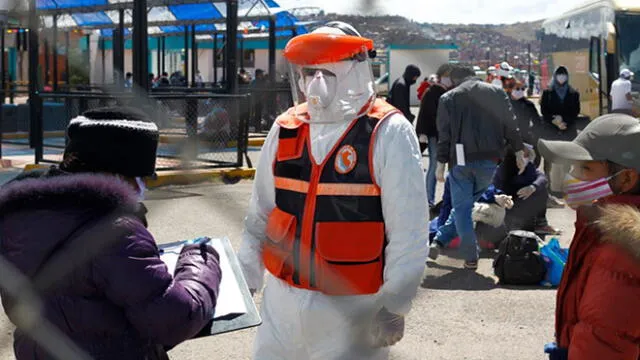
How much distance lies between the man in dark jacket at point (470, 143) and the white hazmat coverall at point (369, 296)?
369 cm

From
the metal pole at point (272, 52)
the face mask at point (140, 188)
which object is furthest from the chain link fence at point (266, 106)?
the face mask at point (140, 188)

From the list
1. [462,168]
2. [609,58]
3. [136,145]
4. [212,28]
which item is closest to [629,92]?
[609,58]

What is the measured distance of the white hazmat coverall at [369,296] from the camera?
105 inches

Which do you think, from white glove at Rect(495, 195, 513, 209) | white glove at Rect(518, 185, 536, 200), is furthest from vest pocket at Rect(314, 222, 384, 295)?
white glove at Rect(518, 185, 536, 200)

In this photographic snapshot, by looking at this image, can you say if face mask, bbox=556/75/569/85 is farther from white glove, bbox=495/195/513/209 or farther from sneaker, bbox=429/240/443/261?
sneaker, bbox=429/240/443/261

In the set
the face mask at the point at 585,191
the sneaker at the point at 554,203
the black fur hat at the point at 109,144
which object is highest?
the black fur hat at the point at 109,144

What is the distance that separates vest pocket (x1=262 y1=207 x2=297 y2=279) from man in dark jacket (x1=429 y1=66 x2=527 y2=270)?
3.70 metres

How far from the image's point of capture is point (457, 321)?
5309 mm

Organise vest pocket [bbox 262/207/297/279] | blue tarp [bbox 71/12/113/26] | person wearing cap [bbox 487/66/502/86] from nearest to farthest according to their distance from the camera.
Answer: person wearing cap [bbox 487/66/502/86]
vest pocket [bbox 262/207/297/279]
blue tarp [bbox 71/12/113/26]

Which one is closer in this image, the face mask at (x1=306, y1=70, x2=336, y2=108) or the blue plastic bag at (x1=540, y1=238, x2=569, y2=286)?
the face mask at (x1=306, y1=70, x2=336, y2=108)

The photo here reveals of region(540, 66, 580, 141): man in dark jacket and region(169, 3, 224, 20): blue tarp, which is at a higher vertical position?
region(169, 3, 224, 20): blue tarp

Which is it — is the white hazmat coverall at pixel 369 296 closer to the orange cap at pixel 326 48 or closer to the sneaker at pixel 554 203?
the orange cap at pixel 326 48

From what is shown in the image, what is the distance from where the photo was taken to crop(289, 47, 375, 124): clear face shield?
2746 mm

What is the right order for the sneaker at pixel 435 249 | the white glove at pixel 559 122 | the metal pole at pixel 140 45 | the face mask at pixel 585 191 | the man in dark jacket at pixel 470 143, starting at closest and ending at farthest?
1. the face mask at pixel 585 191
2. the man in dark jacket at pixel 470 143
3. the sneaker at pixel 435 249
4. the metal pole at pixel 140 45
5. the white glove at pixel 559 122
